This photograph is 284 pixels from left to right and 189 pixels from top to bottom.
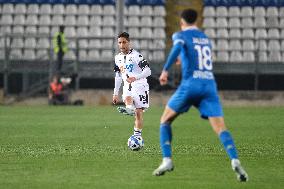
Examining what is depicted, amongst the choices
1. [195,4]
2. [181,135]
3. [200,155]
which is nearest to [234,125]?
[181,135]

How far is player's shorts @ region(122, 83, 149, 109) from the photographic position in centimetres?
1498

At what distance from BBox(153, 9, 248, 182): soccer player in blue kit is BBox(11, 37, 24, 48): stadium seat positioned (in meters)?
23.6

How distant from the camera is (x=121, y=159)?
1244 cm

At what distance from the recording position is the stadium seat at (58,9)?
115ft

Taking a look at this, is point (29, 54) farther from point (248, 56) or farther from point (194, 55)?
point (194, 55)

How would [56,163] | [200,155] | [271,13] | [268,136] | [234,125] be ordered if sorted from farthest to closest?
[271,13], [234,125], [268,136], [200,155], [56,163]

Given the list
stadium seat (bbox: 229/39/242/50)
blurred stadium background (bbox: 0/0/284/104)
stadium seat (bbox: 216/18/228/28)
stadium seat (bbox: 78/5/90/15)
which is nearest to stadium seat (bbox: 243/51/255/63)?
blurred stadium background (bbox: 0/0/284/104)

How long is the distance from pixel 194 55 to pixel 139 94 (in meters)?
4.99

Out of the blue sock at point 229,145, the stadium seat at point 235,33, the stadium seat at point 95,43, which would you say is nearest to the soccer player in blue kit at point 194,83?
the blue sock at point 229,145

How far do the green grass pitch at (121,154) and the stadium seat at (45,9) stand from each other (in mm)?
12718

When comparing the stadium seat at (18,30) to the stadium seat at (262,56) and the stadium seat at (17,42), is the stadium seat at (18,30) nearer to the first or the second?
→ the stadium seat at (17,42)

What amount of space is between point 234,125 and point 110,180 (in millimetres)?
10725

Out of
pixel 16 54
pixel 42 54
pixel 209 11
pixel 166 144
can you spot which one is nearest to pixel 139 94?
pixel 166 144

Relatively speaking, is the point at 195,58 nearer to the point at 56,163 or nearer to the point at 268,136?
the point at 56,163
